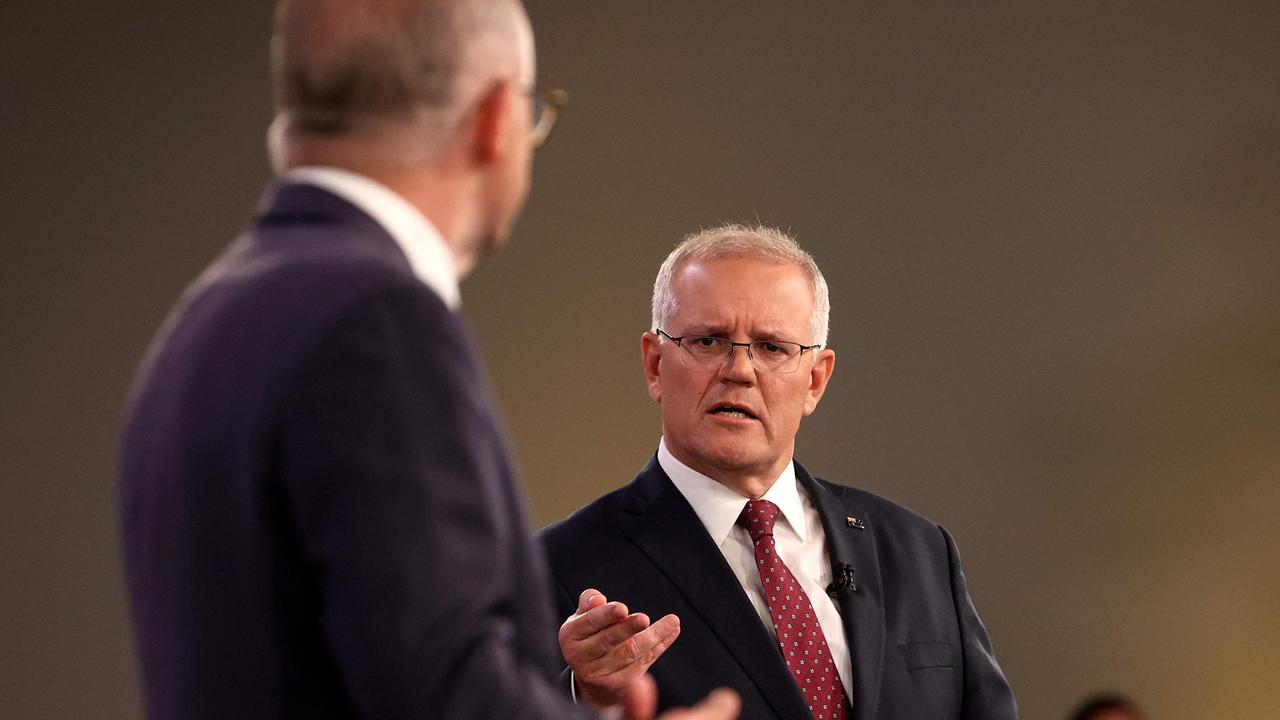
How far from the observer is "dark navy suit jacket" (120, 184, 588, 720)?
3.12 feet

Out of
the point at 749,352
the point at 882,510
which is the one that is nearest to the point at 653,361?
the point at 749,352

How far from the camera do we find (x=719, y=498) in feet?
8.57

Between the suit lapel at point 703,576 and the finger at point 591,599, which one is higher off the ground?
the finger at point 591,599

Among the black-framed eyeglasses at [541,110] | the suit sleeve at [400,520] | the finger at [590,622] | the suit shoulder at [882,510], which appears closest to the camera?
the suit sleeve at [400,520]

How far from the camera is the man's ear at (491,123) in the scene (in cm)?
113

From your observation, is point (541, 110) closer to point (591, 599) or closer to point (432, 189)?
point (432, 189)

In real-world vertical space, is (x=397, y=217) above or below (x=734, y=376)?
above

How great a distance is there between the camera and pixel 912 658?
8.28ft

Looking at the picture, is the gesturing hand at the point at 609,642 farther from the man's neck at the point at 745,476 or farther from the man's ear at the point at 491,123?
the man's ear at the point at 491,123

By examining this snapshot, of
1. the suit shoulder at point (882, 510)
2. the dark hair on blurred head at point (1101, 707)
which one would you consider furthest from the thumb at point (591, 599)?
the dark hair on blurred head at point (1101, 707)

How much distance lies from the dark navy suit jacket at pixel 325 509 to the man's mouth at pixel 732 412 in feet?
5.27

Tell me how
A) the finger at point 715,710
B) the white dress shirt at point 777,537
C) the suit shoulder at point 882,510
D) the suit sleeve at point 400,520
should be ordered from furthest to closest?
the suit shoulder at point 882,510 → the white dress shirt at point 777,537 → the finger at point 715,710 → the suit sleeve at point 400,520

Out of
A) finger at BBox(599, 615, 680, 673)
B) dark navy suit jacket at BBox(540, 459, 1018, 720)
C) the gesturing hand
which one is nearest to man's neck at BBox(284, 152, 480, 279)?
the gesturing hand

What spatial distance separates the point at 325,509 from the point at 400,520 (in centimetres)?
5
